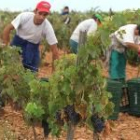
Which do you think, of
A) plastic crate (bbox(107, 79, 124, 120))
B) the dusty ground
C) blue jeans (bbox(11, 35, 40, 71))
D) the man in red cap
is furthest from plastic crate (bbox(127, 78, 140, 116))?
blue jeans (bbox(11, 35, 40, 71))

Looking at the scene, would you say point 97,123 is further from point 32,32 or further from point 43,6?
point 32,32

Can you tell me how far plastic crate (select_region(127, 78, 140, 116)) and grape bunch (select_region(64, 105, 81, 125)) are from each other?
→ 2.73 metres

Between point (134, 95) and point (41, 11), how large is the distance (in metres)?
1.81

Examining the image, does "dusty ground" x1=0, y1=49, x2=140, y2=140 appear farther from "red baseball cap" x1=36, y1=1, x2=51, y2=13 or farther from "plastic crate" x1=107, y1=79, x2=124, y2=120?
"red baseball cap" x1=36, y1=1, x2=51, y2=13

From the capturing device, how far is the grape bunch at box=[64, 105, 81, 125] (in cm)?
461

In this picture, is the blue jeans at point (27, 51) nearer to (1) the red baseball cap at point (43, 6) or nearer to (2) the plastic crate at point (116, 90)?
(1) the red baseball cap at point (43, 6)

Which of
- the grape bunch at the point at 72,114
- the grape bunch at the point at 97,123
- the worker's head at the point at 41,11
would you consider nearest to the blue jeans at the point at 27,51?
the worker's head at the point at 41,11

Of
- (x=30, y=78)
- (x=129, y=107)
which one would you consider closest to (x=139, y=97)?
(x=129, y=107)

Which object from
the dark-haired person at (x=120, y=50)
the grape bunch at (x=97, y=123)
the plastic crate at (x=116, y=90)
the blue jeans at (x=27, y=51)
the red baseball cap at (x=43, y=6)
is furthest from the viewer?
A: the dark-haired person at (x=120, y=50)

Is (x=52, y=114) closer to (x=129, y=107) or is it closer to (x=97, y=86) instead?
(x=97, y=86)

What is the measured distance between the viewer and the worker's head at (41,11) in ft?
21.4

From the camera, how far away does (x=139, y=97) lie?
733 centimetres

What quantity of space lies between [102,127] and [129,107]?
9.87 feet

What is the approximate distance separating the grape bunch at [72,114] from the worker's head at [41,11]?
86.4 inches
